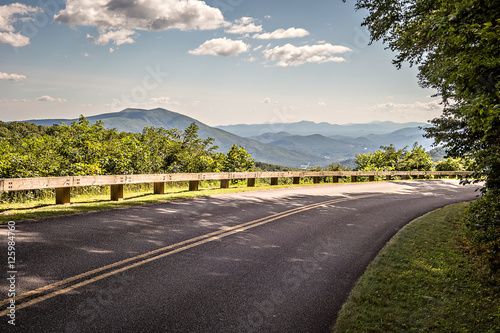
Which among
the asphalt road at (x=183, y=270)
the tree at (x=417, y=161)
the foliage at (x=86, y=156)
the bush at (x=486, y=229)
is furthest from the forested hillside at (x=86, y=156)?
the tree at (x=417, y=161)

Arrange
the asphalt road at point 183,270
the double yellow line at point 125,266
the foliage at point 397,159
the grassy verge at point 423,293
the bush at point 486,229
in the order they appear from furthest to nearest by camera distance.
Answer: the foliage at point 397,159
the bush at point 486,229
the grassy verge at point 423,293
the double yellow line at point 125,266
the asphalt road at point 183,270

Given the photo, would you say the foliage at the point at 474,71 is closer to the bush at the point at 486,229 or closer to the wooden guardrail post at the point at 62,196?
the bush at the point at 486,229

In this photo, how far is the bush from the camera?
6480 millimetres

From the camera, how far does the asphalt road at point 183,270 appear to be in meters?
3.71

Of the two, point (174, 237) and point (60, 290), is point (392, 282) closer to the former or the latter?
point (174, 237)

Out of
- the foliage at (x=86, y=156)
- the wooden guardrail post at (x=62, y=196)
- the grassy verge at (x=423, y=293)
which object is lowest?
the grassy verge at (x=423, y=293)

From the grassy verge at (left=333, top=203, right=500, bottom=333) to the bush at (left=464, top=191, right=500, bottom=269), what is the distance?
345 millimetres

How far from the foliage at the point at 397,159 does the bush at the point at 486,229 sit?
35742 millimetres

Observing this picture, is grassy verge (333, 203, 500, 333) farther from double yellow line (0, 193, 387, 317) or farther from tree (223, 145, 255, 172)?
tree (223, 145, 255, 172)

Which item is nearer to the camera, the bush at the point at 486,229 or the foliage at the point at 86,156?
the bush at the point at 486,229

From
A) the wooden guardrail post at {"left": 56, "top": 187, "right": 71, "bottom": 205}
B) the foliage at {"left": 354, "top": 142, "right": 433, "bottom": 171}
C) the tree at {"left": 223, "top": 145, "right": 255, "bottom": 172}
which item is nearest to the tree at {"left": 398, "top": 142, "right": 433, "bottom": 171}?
the foliage at {"left": 354, "top": 142, "right": 433, "bottom": 171}

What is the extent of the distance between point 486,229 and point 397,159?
40.7m

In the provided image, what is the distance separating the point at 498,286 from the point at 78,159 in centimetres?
1576

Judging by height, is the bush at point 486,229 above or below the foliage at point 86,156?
below
